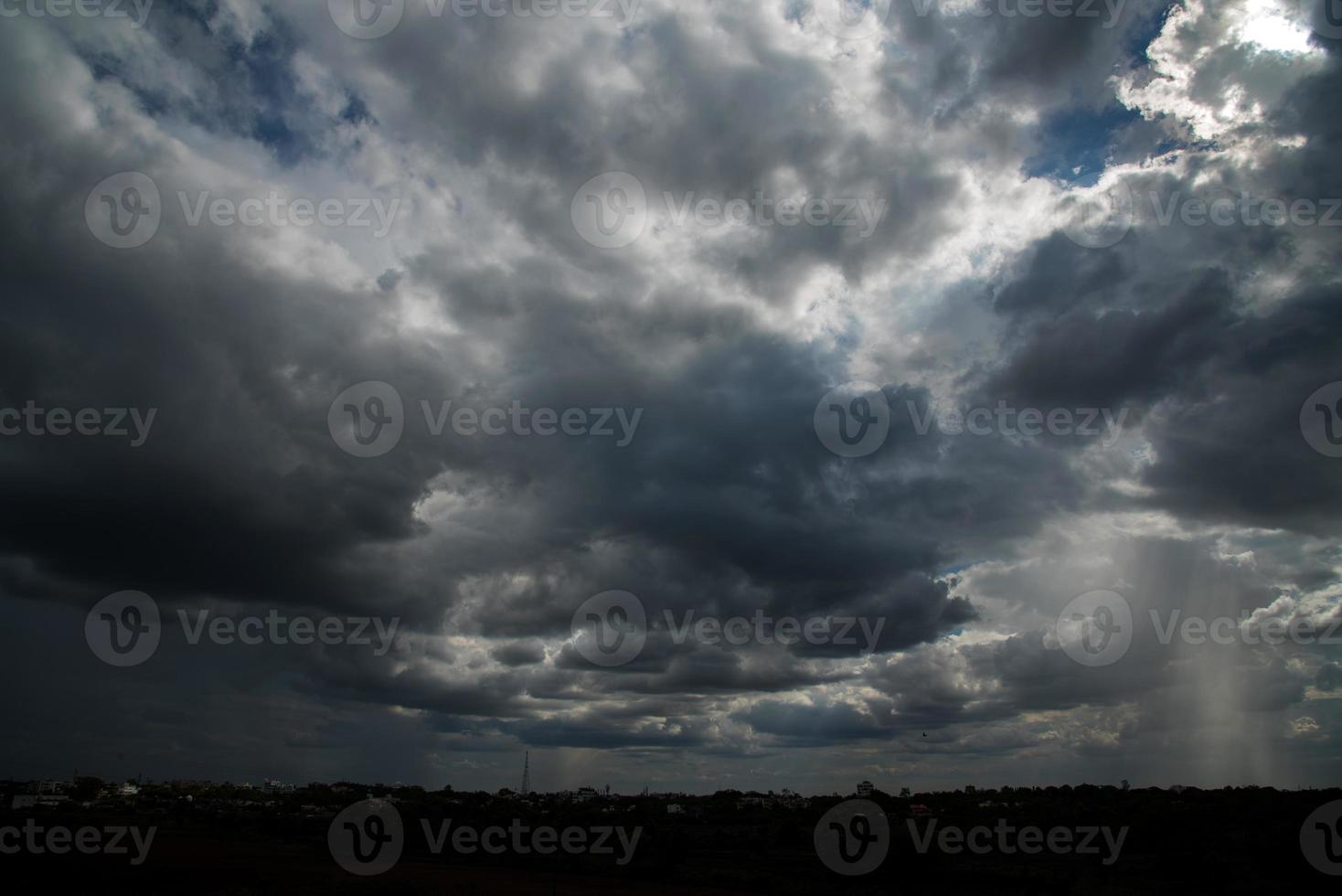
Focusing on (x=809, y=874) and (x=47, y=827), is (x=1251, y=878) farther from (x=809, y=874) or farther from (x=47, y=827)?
(x=47, y=827)

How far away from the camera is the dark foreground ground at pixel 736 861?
58.2 metres

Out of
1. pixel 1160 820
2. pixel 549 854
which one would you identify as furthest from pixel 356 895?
pixel 1160 820

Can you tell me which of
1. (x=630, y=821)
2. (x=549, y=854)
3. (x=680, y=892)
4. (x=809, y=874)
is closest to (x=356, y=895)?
(x=680, y=892)

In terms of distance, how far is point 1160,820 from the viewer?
8225 centimetres

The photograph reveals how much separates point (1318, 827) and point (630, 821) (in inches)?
3244

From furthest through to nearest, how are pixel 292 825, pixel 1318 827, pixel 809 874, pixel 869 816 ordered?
pixel 292 825 → pixel 869 816 → pixel 809 874 → pixel 1318 827

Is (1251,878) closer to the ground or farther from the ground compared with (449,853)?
farther from the ground

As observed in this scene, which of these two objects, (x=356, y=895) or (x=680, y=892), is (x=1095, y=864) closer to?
(x=680, y=892)

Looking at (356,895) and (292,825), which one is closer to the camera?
(356,895)

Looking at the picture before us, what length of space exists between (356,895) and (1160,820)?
263 feet

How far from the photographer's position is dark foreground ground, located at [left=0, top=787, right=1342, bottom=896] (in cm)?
5816

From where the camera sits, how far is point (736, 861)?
84.4 meters

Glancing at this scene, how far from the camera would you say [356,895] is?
164 feet

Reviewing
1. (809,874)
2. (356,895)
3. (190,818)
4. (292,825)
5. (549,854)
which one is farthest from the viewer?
(190,818)
